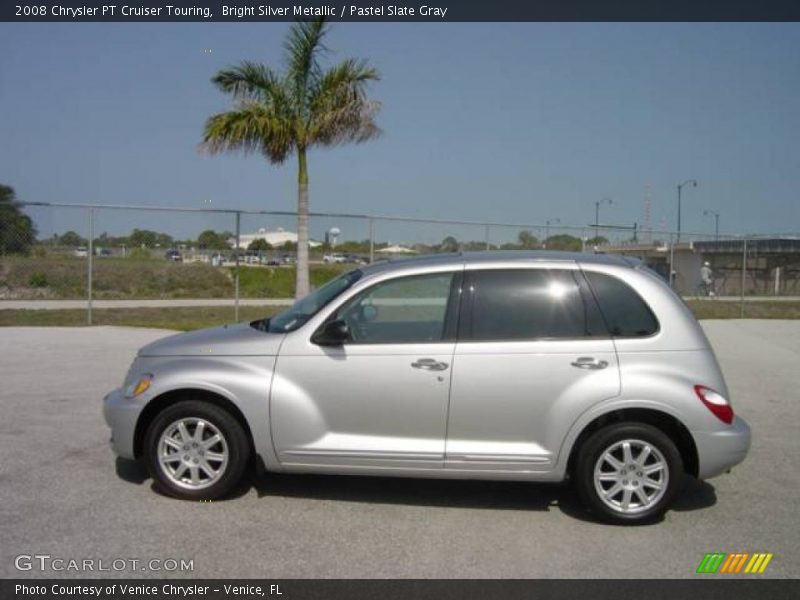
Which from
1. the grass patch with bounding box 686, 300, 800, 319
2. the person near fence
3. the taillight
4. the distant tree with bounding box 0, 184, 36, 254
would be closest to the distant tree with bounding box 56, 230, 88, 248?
the distant tree with bounding box 0, 184, 36, 254

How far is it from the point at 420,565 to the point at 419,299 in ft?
6.49

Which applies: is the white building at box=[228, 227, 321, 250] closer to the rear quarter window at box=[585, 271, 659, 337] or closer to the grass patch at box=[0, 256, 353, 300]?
the grass patch at box=[0, 256, 353, 300]

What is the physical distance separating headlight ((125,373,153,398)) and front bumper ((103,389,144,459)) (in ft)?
0.13

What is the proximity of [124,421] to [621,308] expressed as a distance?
11.3ft

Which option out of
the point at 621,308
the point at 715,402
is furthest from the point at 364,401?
the point at 715,402

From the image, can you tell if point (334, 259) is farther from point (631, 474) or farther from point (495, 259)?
point (631, 474)

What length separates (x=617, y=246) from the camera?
806 inches

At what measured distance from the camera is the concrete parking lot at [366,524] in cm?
415

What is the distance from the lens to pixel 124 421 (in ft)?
16.8

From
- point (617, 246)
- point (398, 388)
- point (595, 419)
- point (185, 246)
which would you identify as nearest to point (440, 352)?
point (398, 388)

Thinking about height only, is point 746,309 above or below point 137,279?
below
